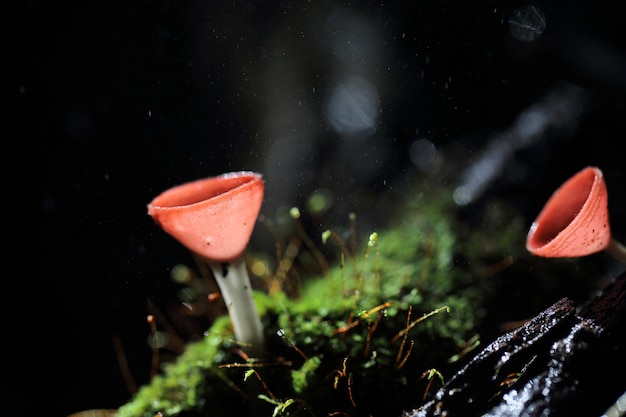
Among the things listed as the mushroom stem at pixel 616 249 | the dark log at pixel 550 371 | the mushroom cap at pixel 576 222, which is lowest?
the mushroom stem at pixel 616 249

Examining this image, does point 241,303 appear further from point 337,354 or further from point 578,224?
point 578,224

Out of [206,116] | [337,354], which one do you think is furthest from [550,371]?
[206,116]

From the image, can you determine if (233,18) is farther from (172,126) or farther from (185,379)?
(185,379)

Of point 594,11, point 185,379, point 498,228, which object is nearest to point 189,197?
point 185,379

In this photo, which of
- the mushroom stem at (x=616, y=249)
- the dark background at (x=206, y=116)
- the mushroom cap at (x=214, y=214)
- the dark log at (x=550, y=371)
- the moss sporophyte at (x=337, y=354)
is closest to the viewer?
the dark log at (x=550, y=371)

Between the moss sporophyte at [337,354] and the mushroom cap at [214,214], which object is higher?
the mushroom cap at [214,214]

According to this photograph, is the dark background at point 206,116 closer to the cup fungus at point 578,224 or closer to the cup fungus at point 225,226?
the cup fungus at point 578,224

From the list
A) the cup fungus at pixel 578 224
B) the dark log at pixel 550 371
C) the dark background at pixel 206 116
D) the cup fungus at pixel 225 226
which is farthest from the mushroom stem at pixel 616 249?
the cup fungus at pixel 225 226
